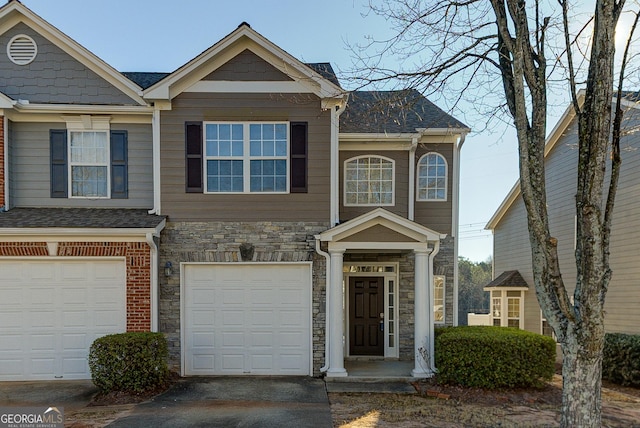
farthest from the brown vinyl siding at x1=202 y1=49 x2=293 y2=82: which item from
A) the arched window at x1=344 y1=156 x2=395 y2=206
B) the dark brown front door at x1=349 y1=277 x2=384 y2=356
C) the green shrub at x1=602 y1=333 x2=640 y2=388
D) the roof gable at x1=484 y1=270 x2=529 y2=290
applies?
the roof gable at x1=484 y1=270 x2=529 y2=290

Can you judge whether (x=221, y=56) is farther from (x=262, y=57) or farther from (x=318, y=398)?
(x=318, y=398)

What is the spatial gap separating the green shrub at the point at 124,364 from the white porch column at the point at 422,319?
16.1 ft

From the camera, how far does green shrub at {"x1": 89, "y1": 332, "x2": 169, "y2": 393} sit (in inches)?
294

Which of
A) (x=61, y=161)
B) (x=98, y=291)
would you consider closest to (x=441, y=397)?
(x=98, y=291)

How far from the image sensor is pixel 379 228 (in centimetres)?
865

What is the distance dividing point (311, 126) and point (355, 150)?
1.86m

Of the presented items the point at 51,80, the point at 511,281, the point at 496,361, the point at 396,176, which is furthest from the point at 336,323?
the point at 511,281

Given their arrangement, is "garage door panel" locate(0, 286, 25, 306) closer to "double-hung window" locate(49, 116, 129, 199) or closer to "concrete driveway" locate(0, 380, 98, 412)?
"concrete driveway" locate(0, 380, 98, 412)

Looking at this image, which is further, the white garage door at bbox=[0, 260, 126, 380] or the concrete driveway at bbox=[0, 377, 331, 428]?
the white garage door at bbox=[0, 260, 126, 380]

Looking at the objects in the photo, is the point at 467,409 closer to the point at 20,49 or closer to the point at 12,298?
the point at 12,298

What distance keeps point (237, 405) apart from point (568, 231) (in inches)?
415

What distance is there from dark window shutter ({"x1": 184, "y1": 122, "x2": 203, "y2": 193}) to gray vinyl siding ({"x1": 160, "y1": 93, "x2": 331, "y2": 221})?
8cm

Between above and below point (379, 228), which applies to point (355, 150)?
above

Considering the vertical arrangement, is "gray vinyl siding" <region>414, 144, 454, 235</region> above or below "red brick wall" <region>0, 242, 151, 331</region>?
above
